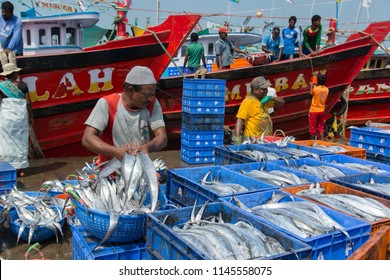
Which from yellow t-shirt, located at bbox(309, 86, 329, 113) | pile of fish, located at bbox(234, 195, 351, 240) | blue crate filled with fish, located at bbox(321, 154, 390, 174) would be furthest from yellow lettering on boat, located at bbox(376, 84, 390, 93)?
pile of fish, located at bbox(234, 195, 351, 240)

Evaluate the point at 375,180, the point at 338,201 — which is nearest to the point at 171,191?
the point at 338,201

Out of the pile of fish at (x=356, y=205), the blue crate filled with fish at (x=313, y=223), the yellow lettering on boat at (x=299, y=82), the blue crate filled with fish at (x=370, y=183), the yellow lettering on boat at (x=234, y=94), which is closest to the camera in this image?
the blue crate filled with fish at (x=313, y=223)

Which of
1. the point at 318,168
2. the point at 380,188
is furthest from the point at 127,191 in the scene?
the point at 318,168

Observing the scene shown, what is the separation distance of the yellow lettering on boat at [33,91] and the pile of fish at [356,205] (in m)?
5.32

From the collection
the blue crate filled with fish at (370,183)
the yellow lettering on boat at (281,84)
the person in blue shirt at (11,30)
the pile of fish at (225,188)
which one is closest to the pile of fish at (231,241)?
the pile of fish at (225,188)

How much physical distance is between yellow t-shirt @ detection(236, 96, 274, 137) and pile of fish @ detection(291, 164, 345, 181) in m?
1.46

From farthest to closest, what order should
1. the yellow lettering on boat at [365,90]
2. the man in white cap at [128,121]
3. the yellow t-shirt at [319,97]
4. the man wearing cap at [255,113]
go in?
the yellow lettering on boat at [365,90] → the yellow t-shirt at [319,97] → the man wearing cap at [255,113] → the man in white cap at [128,121]

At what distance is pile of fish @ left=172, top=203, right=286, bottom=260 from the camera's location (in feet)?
6.97

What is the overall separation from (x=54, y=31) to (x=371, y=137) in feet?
29.3

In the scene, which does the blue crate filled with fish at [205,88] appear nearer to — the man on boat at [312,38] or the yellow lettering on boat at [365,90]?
the man on boat at [312,38]

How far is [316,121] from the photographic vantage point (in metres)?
8.48

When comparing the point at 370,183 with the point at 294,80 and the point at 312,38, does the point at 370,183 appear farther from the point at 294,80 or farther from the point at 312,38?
the point at 312,38

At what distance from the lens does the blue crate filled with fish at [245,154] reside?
444cm

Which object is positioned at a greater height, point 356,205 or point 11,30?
point 11,30
